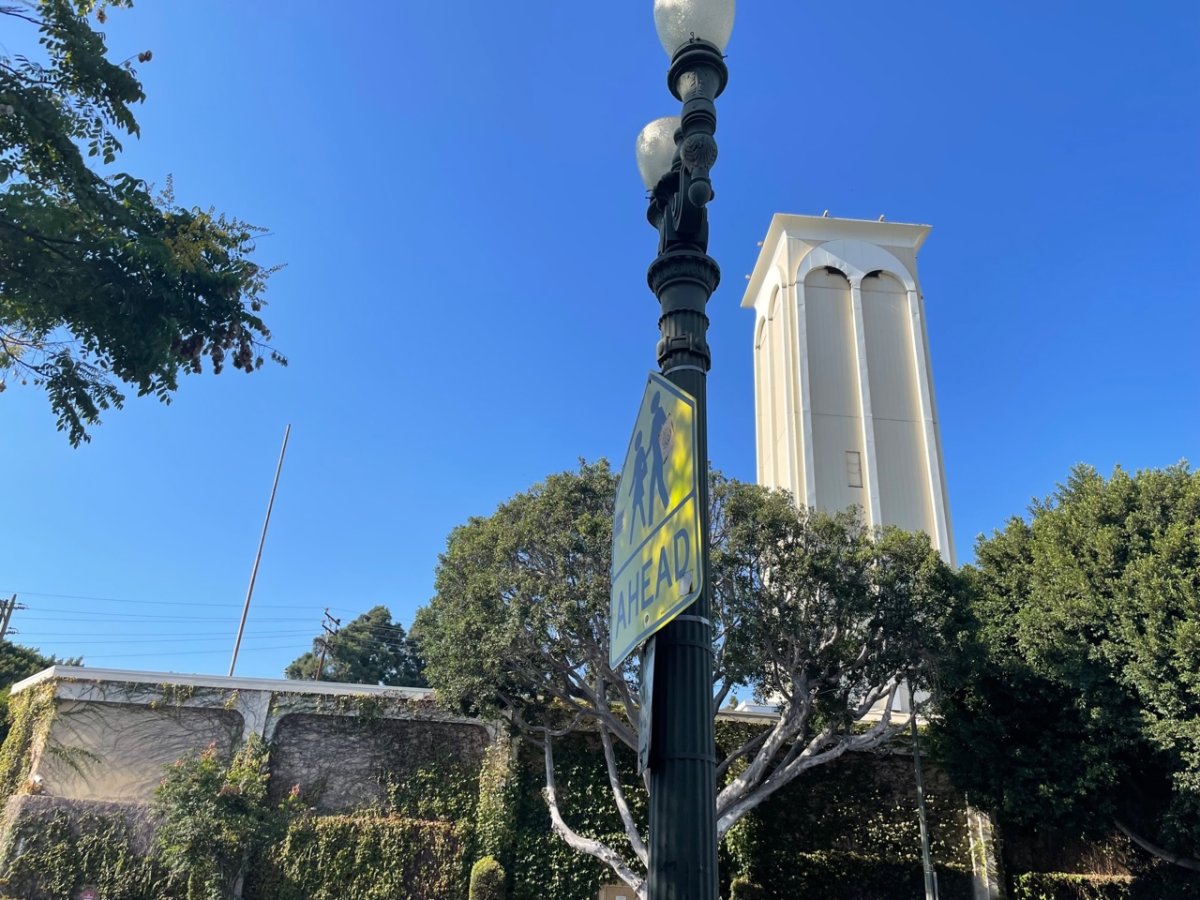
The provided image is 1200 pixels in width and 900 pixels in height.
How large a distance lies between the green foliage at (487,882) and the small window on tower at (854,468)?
66.8 ft

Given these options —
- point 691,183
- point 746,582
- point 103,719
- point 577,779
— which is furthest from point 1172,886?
point 103,719

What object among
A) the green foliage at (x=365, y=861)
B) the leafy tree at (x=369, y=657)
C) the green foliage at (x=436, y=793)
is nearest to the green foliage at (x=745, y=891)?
the green foliage at (x=365, y=861)

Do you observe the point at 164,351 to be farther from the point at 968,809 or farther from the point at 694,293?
the point at 968,809

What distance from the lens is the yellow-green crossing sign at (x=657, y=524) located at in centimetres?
295

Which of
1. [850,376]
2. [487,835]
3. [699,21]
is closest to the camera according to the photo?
[699,21]

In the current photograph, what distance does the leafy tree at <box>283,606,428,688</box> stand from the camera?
1937 inches

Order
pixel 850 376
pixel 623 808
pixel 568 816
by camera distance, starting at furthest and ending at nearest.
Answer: pixel 850 376 < pixel 568 816 < pixel 623 808

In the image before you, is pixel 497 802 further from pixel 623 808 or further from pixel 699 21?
pixel 699 21

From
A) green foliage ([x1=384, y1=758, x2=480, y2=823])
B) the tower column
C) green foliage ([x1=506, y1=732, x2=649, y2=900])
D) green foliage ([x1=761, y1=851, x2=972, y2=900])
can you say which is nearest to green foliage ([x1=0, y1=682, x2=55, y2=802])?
green foliage ([x1=384, y1=758, x2=480, y2=823])

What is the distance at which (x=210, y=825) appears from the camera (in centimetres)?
1667

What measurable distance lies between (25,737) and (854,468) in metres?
27.8

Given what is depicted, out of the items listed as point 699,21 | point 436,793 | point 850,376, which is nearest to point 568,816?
point 436,793

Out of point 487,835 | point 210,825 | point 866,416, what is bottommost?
point 210,825

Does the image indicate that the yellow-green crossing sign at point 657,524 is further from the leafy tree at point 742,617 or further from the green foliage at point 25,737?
the green foliage at point 25,737
